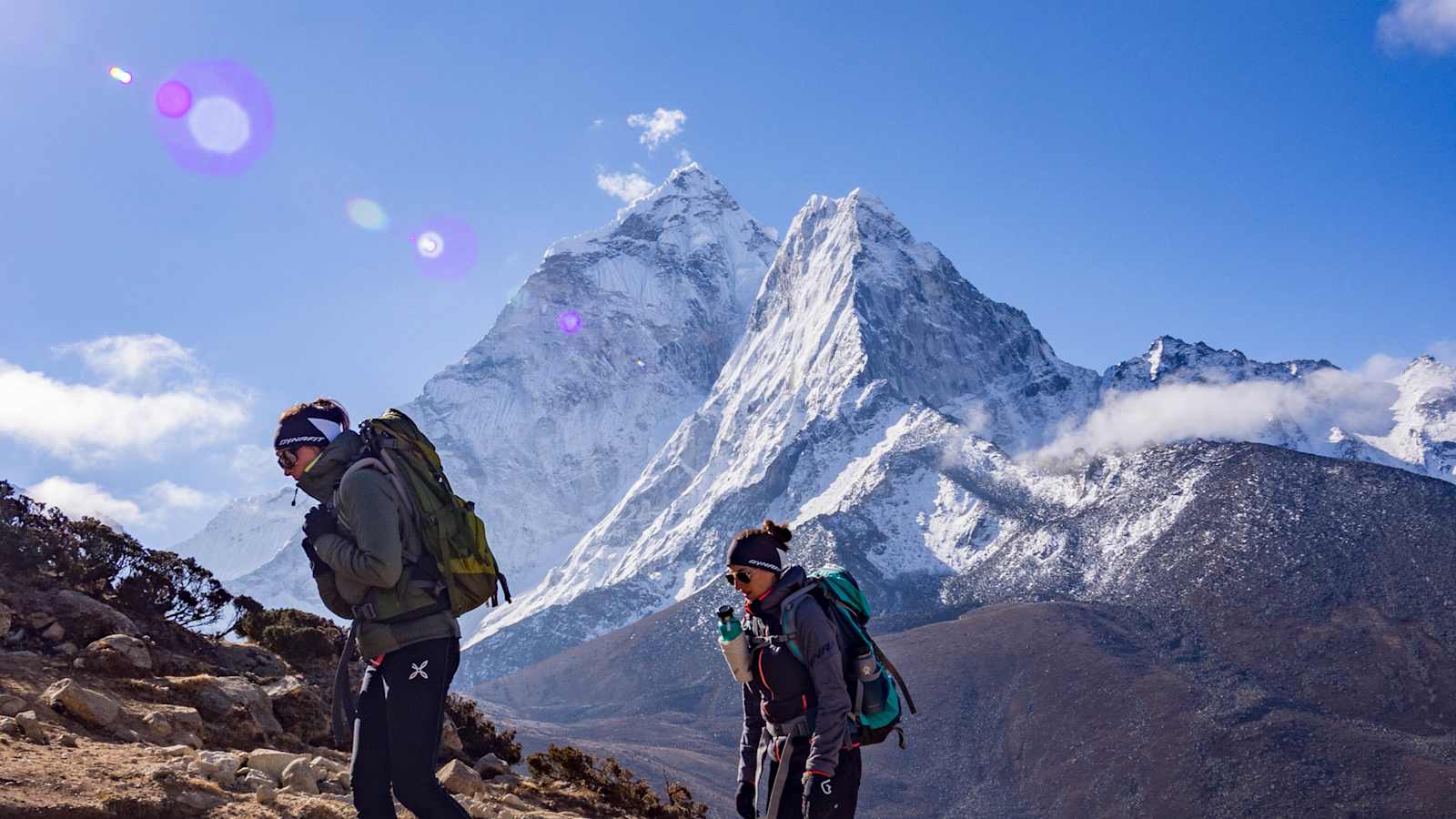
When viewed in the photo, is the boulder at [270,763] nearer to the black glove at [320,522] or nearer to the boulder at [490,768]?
the black glove at [320,522]

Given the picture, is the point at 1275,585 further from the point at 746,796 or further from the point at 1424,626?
the point at 746,796

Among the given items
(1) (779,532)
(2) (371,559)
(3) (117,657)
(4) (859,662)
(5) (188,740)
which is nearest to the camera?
(2) (371,559)

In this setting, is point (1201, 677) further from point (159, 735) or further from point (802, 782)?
point (159, 735)

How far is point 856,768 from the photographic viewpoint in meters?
6.02

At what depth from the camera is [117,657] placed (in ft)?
30.2

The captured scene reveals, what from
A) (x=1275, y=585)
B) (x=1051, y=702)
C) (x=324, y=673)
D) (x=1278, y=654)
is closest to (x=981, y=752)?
(x=1051, y=702)

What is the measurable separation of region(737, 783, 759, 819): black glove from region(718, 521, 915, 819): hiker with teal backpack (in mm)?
423

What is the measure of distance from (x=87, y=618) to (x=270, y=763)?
446 centimetres

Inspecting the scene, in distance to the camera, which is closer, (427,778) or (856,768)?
(427,778)

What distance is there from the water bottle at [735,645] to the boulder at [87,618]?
7256 millimetres

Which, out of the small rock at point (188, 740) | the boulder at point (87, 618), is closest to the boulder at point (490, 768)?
the small rock at point (188, 740)

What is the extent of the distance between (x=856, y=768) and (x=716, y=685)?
179 m

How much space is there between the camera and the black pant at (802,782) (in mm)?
5852

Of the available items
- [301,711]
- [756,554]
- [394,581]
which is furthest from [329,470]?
[301,711]
